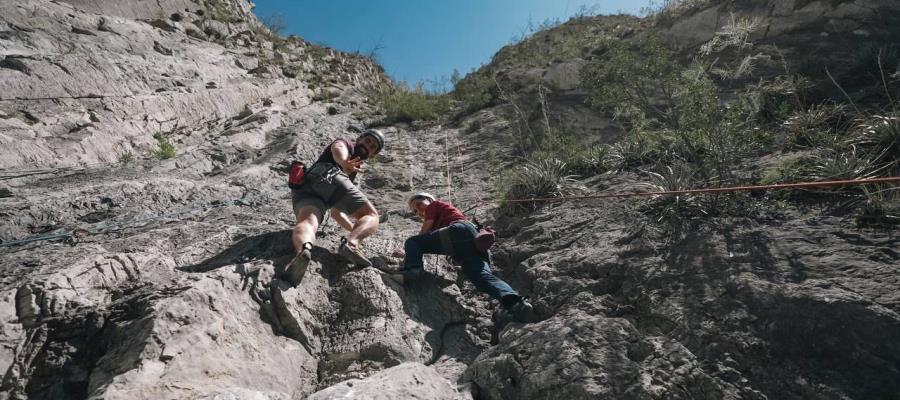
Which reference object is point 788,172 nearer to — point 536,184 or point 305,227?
point 536,184

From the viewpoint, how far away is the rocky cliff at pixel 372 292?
8.52ft

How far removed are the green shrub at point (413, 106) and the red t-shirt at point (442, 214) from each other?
22.7 feet

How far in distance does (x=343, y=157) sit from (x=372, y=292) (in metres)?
1.64

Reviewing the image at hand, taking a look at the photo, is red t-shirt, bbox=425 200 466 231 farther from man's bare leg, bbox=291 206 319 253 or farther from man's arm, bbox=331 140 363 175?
man's bare leg, bbox=291 206 319 253

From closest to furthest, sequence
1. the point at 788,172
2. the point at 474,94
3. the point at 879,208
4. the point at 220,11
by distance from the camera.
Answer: the point at 879,208, the point at 788,172, the point at 474,94, the point at 220,11

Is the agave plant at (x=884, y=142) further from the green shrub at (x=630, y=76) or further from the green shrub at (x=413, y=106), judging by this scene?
the green shrub at (x=413, y=106)

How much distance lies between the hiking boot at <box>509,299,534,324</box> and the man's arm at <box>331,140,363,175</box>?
2353mm

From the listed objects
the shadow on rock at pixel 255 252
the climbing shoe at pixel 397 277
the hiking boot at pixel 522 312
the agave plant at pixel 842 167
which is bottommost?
the hiking boot at pixel 522 312

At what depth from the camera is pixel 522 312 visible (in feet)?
11.4

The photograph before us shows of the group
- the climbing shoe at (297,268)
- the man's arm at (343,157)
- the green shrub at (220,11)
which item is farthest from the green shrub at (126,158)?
the green shrub at (220,11)

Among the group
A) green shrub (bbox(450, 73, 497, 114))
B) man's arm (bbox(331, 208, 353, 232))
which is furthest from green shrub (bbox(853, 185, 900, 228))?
green shrub (bbox(450, 73, 497, 114))

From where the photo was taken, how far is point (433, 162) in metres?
8.45

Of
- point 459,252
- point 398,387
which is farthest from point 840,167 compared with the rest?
point 398,387

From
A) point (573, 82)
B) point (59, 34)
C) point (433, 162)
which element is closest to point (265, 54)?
point (59, 34)
